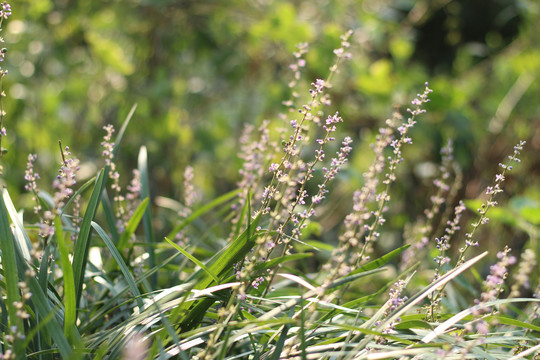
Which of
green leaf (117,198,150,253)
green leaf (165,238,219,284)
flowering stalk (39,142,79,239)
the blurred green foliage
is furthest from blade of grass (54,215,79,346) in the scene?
the blurred green foliage

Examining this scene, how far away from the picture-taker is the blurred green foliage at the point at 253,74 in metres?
4.14

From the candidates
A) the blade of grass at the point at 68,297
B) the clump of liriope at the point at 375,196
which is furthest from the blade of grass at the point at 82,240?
the clump of liriope at the point at 375,196

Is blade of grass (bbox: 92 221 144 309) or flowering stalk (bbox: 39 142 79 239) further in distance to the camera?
blade of grass (bbox: 92 221 144 309)

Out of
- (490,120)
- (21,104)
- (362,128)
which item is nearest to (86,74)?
(21,104)

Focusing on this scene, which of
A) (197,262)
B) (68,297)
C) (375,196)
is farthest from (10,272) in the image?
(375,196)

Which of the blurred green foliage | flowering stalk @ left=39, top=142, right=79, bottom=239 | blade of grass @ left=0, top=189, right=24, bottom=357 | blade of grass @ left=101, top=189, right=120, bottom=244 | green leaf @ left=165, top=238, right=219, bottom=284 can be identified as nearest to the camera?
flowering stalk @ left=39, top=142, right=79, bottom=239

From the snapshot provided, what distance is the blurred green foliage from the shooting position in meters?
4.14

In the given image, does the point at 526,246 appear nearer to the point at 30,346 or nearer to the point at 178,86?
the point at 178,86

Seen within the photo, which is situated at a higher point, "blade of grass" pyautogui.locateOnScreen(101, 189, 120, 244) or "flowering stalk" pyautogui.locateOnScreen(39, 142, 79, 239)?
"flowering stalk" pyautogui.locateOnScreen(39, 142, 79, 239)

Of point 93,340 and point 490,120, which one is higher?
point 490,120

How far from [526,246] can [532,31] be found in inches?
79.6

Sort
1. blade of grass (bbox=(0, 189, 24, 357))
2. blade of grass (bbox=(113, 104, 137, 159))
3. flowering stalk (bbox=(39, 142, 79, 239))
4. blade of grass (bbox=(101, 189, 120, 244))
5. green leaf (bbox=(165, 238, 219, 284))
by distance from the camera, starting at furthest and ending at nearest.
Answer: blade of grass (bbox=(101, 189, 120, 244))
blade of grass (bbox=(113, 104, 137, 159))
green leaf (bbox=(165, 238, 219, 284))
blade of grass (bbox=(0, 189, 24, 357))
flowering stalk (bbox=(39, 142, 79, 239))

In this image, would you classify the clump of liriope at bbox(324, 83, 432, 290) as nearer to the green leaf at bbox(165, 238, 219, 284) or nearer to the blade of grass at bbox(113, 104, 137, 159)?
the green leaf at bbox(165, 238, 219, 284)

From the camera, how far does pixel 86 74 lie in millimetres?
5051
